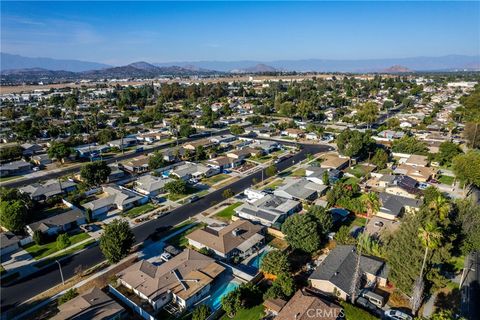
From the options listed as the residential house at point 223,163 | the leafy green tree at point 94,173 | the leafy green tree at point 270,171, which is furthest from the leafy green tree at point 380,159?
the leafy green tree at point 94,173

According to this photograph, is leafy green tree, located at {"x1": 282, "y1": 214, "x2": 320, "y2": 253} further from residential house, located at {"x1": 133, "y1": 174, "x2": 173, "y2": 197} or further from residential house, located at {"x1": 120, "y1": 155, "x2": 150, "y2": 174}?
residential house, located at {"x1": 120, "y1": 155, "x2": 150, "y2": 174}

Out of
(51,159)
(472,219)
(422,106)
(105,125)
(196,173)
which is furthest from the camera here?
(422,106)

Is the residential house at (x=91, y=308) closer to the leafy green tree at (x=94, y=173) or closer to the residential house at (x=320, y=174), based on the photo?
the leafy green tree at (x=94, y=173)

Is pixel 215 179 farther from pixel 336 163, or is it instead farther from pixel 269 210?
pixel 336 163

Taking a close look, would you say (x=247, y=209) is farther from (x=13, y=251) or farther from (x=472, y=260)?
(x=13, y=251)

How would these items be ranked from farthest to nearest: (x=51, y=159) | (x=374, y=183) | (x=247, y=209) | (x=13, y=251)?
(x=51, y=159) → (x=374, y=183) → (x=247, y=209) → (x=13, y=251)

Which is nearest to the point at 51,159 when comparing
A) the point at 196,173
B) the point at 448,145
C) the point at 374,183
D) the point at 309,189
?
the point at 196,173
